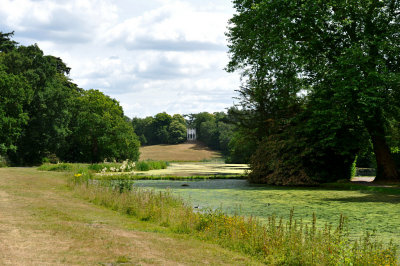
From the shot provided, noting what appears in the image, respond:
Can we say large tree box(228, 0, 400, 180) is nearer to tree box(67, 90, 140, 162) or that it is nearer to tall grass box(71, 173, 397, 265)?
tall grass box(71, 173, 397, 265)

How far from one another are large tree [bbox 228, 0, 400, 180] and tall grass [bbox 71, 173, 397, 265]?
506 inches

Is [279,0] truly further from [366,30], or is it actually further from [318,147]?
[318,147]

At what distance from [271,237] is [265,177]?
18732 mm

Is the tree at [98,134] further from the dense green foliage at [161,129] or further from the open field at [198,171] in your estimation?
the dense green foliage at [161,129]

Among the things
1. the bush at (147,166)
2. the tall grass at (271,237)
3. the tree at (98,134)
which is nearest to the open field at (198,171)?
the bush at (147,166)

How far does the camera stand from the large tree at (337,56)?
21047 millimetres

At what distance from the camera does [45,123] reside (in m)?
45.3

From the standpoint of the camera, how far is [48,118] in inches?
1794

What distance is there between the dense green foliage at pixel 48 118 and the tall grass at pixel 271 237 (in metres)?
30.8

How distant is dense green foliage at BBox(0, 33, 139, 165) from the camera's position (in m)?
40.5

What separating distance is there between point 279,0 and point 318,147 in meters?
9.51

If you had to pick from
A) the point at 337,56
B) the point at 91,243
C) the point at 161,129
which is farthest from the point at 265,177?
the point at 161,129

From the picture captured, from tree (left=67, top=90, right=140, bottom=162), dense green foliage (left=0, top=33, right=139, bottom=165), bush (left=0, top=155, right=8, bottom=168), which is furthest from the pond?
tree (left=67, top=90, right=140, bottom=162)

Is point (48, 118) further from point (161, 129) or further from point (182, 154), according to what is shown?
point (161, 129)
